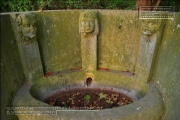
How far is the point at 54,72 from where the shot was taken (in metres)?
3.69

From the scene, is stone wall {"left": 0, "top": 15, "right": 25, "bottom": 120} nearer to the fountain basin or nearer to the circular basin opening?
the fountain basin

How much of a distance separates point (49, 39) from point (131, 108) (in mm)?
2106

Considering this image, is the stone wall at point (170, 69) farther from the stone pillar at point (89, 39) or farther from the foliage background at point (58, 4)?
the foliage background at point (58, 4)

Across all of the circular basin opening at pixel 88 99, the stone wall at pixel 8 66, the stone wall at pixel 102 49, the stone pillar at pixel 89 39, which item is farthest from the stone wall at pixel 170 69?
the stone wall at pixel 8 66

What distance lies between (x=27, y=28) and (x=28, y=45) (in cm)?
34

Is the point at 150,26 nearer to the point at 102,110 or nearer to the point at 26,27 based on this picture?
the point at 102,110

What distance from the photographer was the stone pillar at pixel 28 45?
279 centimetres

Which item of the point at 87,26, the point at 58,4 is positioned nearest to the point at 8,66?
the point at 87,26

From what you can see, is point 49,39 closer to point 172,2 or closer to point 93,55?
point 93,55

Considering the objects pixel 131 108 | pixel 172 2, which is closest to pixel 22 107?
pixel 131 108

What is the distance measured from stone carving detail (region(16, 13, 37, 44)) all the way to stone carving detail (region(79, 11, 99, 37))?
906mm

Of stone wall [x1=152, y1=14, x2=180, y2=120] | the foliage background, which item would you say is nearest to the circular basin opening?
stone wall [x1=152, y1=14, x2=180, y2=120]

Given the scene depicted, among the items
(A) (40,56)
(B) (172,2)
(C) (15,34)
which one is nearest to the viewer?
(C) (15,34)

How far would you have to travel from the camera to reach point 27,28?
2826 mm
